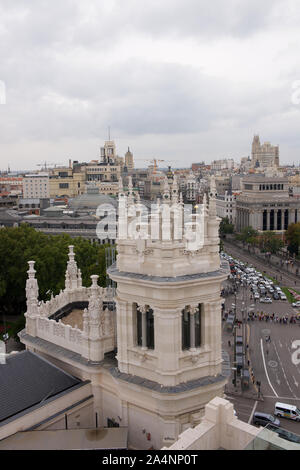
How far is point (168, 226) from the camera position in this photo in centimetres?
1850

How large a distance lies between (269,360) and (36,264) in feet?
104

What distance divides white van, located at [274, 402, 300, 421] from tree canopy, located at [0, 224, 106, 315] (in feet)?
96.6

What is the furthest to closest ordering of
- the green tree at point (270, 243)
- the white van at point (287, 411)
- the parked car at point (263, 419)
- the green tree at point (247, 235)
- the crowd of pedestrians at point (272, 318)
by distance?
1. the green tree at point (247, 235)
2. the green tree at point (270, 243)
3. the crowd of pedestrians at point (272, 318)
4. the white van at point (287, 411)
5. the parked car at point (263, 419)

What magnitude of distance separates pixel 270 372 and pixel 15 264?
118ft

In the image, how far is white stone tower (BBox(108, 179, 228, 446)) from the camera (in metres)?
18.5

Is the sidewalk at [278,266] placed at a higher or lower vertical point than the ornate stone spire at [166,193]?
lower

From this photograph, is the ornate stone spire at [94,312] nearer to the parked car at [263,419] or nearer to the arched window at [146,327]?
the arched window at [146,327]

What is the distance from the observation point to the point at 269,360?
5384cm

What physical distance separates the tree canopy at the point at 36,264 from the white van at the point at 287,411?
96.6ft

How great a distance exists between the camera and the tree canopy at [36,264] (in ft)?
197

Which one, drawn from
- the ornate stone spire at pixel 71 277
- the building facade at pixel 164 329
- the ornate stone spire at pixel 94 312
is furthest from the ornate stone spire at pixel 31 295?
the building facade at pixel 164 329

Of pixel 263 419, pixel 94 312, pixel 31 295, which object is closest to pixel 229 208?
pixel 263 419

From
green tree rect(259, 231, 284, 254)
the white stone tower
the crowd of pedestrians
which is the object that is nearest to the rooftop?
the white stone tower

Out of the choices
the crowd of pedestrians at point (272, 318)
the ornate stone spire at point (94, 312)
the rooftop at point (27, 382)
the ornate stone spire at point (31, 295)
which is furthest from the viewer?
the crowd of pedestrians at point (272, 318)
